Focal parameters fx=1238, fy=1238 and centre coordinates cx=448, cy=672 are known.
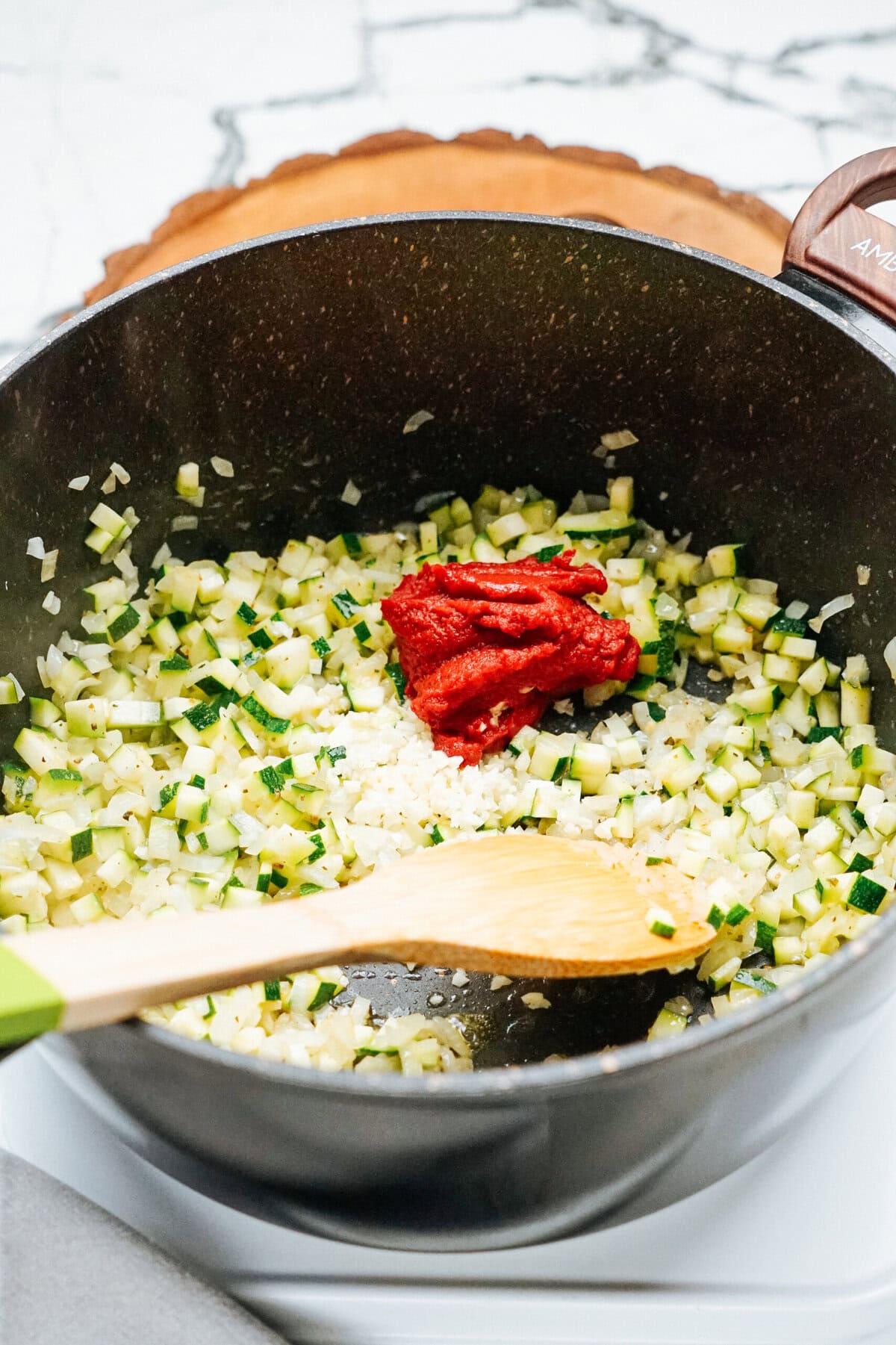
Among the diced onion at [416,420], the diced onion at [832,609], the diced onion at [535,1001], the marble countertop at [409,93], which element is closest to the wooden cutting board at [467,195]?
the marble countertop at [409,93]

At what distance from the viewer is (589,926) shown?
42.8 inches

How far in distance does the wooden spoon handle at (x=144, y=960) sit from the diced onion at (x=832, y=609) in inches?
31.7

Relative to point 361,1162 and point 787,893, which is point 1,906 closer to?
point 361,1162

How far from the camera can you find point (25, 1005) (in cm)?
78

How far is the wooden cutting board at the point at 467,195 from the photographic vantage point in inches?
72.4

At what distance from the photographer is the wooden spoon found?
32.0 inches

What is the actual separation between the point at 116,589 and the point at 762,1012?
983 mm

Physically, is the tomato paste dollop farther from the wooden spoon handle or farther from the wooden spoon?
the wooden spoon handle

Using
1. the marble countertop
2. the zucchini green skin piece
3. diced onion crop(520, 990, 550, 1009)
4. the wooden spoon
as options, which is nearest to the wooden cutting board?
the marble countertop

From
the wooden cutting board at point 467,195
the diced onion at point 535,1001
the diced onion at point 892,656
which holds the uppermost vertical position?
the wooden cutting board at point 467,195

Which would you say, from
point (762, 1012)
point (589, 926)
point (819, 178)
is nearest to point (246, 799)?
point (589, 926)

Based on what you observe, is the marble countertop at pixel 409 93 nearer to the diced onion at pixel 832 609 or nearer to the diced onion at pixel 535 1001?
the diced onion at pixel 832 609

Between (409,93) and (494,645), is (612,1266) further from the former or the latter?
(409,93)

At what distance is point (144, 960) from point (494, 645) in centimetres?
70
